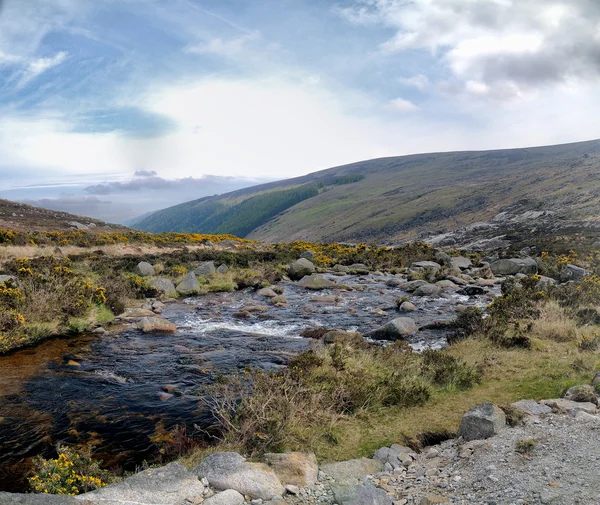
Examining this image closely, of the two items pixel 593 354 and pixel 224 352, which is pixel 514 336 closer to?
pixel 593 354

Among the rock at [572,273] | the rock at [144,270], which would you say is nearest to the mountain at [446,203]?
the rock at [572,273]

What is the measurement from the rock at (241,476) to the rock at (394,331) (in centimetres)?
952

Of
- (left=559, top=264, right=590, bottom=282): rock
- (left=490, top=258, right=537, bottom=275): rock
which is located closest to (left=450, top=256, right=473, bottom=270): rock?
(left=490, top=258, right=537, bottom=275): rock

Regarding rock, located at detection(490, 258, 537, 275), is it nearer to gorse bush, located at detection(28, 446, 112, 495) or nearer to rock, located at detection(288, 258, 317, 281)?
rock, located at detection(288, 258, 317, 281)

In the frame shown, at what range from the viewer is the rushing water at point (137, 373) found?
7.64m

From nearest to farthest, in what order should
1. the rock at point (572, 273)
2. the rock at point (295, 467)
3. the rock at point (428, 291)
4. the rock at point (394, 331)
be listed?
the rock at point (295, 467)
the rock at point (394, 331)
the rock at point (572, 273)
the rock at point (428, 291)

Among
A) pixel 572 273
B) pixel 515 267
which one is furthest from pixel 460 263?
pixel 572 273

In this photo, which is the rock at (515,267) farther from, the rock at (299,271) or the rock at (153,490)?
the rock at (153,490)

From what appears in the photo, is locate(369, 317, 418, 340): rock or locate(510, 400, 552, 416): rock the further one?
locate(369, 317, 418, 340): rock

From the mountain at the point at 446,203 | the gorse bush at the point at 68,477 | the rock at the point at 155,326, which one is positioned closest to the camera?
the gorse bush at the point at 68,477

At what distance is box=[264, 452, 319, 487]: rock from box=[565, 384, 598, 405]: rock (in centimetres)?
522

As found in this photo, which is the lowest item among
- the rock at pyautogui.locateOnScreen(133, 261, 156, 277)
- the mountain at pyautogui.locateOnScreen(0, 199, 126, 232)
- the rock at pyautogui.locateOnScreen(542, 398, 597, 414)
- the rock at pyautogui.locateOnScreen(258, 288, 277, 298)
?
the rock at pyautogui.locateOnScreen(258, 288, 277, 298)

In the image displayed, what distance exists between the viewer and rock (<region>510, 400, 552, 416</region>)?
7133 millimetres

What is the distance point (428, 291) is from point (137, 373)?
16221 millimetres
